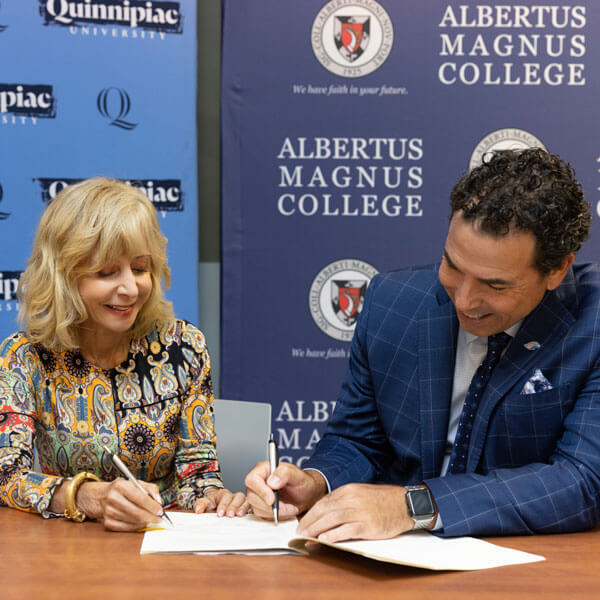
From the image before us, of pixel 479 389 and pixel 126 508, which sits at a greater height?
pixel 479 389

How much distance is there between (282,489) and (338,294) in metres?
1.78

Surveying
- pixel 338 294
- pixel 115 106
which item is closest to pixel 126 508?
pixel 338 294

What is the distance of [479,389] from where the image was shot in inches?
65.6

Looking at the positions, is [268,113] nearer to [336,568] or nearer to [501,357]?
[501,357]

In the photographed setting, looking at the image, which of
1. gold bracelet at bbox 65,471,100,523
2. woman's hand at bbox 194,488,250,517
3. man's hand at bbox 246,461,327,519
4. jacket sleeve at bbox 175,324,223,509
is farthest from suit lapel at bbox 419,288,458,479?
gold bracelet at bbox 65,471,100,523

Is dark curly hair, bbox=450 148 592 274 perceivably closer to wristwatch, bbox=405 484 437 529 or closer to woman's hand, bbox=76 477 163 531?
wristwatch, bbox=405 484 437 529

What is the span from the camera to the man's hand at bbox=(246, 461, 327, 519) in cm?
146

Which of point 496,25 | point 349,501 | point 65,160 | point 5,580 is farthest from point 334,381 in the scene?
point 5,580

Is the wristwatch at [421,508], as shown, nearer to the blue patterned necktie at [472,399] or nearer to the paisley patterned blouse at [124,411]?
the blue patterned necktie at [472,399]

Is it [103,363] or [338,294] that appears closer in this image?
[103,363]

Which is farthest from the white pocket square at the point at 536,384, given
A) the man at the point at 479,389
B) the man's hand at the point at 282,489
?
the man's hand at the point at 282,489

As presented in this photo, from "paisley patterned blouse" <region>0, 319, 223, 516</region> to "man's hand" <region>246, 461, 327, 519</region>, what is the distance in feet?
1.44

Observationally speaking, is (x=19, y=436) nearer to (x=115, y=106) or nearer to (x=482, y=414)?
(x=482, y=414)

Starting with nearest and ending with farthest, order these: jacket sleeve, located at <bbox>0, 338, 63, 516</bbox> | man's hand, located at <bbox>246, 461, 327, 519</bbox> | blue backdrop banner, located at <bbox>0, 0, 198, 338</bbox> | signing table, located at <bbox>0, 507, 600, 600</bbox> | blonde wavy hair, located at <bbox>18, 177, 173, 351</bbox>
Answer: signing table, located at <bbox>0, 507, 600, 600</bbox>, man's hand, located at <bbox>246, 461, 327, 519</bbox>, jacket sleeve, located at <bbox>0, 338, 63, 516</bbox>, blonde wavy hair, located at <bbox>18, 177, 173, 351</bbox>, blue backdrop banner, located at <bbox>0, 0, 198, 338</bbox>
